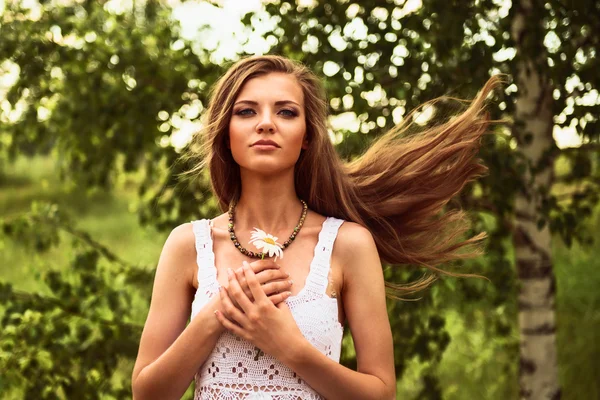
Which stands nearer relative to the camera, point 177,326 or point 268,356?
point 268,356

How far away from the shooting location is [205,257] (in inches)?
92.4

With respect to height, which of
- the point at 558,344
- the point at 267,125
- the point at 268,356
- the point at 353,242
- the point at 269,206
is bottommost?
the point at 558,344

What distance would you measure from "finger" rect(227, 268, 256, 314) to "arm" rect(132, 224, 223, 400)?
2.2 inches

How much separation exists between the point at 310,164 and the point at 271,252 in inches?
17.7

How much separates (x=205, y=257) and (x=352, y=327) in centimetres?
51

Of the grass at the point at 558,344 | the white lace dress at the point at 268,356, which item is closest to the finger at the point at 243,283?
the white lace dress at the point at 268,356

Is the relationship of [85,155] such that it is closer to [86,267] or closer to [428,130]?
[86,267]

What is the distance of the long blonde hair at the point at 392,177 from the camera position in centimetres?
251

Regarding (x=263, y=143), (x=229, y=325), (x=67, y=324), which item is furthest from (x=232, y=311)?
(x=67, y=324)

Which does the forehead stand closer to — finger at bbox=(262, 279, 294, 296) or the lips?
the lips

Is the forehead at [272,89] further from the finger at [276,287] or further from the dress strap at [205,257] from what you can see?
the finger at [276,287]

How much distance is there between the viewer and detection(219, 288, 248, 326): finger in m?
2.15

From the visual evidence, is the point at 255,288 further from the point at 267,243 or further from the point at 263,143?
the point at 263,143

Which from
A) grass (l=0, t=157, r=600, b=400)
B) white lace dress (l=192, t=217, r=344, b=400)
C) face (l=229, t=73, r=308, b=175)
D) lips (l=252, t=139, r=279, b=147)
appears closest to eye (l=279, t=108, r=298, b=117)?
face (l=229, t=73, r=308, b=175)
